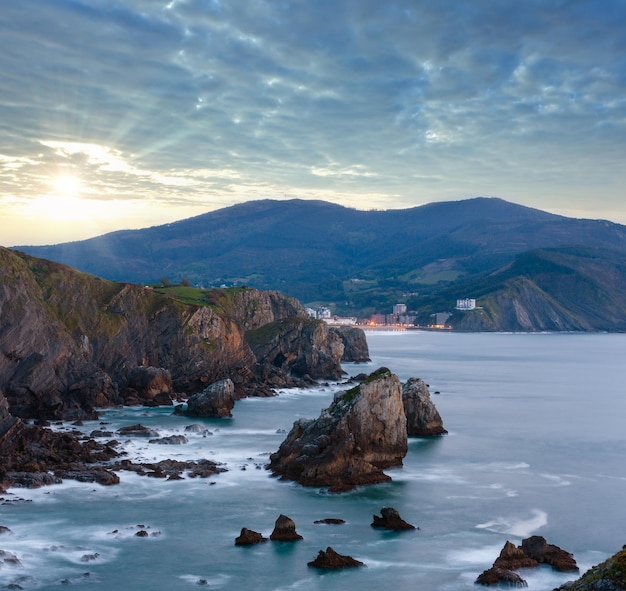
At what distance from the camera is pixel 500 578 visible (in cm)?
3375

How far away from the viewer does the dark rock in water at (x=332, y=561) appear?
35562 mm

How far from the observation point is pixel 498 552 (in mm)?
38250

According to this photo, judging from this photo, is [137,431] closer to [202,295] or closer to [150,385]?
[150,385]

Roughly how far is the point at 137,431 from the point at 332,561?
33744 millimetres

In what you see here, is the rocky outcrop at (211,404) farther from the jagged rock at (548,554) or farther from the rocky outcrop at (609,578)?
the rocky outcrop at (609,578)

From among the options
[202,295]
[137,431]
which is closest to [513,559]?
[137,431]

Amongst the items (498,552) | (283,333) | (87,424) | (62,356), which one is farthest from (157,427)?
(283,333)

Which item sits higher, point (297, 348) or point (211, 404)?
point (297, 348)

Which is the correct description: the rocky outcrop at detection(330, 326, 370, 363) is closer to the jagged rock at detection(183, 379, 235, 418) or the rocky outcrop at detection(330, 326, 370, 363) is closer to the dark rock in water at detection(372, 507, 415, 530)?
the jagged rock at detection(183, 379, 235, 418)

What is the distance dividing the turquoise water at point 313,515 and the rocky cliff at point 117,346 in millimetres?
7565

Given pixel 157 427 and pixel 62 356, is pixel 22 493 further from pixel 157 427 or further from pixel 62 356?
pixel 62 356

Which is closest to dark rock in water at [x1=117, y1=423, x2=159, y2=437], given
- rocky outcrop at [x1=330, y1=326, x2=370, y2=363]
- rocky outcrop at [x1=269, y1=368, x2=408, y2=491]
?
rocky outcrop at [x1=269, y1=368, x2=408, y2=491]

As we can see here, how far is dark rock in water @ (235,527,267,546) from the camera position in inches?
1526

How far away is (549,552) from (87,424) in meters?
45.6
